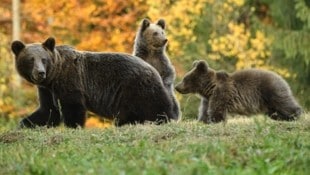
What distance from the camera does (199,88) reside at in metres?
11.1

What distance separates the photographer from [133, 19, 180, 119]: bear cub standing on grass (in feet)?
42.1

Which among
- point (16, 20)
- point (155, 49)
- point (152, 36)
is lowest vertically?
point (16, 20)

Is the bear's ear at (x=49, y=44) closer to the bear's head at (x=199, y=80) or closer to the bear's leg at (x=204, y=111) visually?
the bear's head at (x=199, y=80)

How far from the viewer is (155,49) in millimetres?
13164

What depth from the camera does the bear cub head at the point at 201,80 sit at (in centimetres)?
1093

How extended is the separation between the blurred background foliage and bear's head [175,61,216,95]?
33.6 feet

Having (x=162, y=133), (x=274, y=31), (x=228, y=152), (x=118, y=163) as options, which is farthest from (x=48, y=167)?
(x=274, y=31)

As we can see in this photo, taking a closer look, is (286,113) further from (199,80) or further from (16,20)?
(16,20)

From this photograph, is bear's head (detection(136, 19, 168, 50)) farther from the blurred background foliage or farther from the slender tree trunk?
the slender tree trunk

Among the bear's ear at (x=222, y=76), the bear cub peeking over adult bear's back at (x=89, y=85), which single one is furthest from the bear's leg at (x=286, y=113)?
the bear cub peeking over adult bear's back at (x=89, y=85)

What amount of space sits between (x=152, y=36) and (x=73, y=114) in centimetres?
299

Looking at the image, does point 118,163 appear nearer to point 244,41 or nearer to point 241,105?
point 241,105

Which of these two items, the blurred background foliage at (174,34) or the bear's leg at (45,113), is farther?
the blurred background foliage at (174,34)

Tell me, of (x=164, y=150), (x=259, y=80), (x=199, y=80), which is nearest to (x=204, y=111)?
(x=199, y=80)
